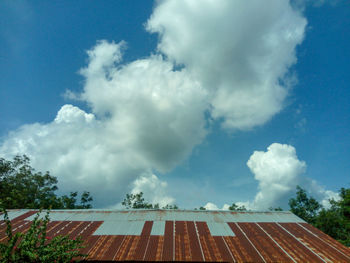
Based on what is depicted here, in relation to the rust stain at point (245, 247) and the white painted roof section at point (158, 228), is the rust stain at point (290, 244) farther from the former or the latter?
the white painted roof section at point (158, 228)

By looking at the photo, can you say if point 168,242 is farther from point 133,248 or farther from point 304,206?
point 304,206

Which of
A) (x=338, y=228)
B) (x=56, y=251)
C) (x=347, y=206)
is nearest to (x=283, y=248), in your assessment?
(x=56, y=251)

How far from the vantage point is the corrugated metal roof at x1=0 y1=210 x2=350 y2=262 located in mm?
18625

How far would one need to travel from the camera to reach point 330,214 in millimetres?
57469

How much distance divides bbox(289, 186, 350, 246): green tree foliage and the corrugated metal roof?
101ft

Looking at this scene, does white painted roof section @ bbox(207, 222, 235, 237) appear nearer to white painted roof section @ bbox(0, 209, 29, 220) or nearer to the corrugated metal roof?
the corrugated metal roof

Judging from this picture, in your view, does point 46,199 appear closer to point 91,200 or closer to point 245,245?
point 91,200

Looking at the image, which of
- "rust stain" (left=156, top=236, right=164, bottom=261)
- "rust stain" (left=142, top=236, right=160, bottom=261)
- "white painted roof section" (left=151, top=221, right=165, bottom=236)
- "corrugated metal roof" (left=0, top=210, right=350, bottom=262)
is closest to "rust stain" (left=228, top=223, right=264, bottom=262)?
"corrugated metal roof" (left=0, top=210, right=350, bottom=262)

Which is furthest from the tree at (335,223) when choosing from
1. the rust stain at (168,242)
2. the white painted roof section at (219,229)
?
the rust stain at (168,242)

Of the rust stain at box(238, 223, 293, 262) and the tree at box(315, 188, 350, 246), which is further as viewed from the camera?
the tree at box(315, 188, 350, 246)

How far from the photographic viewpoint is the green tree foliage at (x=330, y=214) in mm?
48406

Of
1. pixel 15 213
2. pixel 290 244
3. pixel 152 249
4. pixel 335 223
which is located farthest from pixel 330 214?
pixel 15 213

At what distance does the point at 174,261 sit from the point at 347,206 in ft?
167

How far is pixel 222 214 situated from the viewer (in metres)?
29.2
